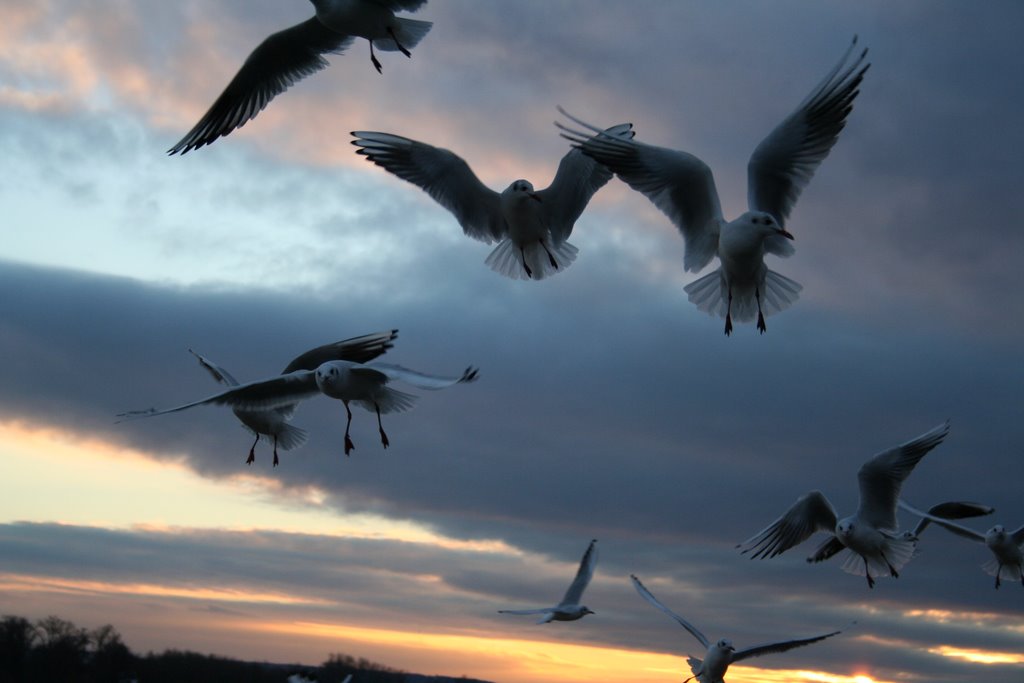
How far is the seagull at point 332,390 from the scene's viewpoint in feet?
37.5

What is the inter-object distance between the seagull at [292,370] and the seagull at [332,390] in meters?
0.28

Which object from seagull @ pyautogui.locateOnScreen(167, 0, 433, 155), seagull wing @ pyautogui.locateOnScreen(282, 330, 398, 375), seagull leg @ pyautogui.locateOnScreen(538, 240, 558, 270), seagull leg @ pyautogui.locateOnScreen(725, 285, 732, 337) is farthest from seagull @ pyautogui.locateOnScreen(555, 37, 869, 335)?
seagull @ pyautogui.locateOnScreen(167, 0, 433, 155)

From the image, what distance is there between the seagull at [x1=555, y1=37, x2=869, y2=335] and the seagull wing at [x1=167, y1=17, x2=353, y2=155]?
3.62 metres

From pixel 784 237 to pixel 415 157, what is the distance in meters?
4.20

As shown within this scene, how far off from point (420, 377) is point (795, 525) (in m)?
7.97

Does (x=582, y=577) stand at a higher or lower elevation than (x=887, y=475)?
lower

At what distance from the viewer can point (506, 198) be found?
43.3 feet

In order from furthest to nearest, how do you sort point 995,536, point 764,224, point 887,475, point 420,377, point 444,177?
point 995,536, point 887,475, point 444,177, point 764,224, point 420,377

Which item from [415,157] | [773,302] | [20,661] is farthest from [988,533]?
[20,661]

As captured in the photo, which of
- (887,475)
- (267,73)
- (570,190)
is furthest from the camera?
(887,475)

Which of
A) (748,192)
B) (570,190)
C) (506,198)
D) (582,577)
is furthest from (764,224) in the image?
(582,577)

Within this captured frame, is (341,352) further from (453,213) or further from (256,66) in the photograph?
(256,66)

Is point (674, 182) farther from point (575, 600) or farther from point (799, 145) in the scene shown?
point (575, 600)

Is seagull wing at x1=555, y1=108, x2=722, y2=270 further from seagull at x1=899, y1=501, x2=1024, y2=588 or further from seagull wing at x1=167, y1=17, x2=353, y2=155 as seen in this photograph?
seagull at x1=899, y1=501, x2=1024, y2=588
